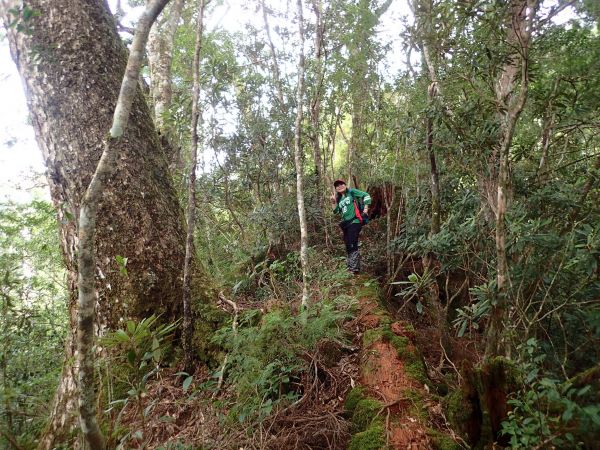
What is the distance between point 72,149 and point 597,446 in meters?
5.33

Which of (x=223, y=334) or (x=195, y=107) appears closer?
(x=223, y=334)

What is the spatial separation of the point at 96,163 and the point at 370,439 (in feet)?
13.6

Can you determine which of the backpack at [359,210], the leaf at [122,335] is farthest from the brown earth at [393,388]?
the backpack at [359,210]

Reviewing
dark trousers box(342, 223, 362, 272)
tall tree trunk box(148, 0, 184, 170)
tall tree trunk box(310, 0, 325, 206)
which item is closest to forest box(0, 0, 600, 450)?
dark trousers box(342, 223, 362, 272)

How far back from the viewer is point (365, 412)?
364 centimetres

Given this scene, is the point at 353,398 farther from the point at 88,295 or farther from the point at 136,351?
the point at 88,295

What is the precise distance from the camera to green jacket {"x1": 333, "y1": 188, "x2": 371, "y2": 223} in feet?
24.6

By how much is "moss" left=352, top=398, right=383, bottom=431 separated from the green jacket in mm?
4169

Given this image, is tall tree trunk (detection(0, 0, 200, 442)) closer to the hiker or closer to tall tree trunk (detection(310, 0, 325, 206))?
the hiker

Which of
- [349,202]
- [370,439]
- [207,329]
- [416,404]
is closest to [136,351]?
[207,329]

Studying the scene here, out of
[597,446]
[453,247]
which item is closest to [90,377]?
[597,446]

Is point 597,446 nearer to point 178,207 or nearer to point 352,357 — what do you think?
point 352,357

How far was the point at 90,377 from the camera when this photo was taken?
8.61 ft

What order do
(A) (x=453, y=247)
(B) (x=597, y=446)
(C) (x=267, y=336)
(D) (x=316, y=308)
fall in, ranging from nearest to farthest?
(B) (x=597, y=446) < (C) (x=267, y=336) < (D) (x=316, y=308) < (A) (x=453, y=247)
